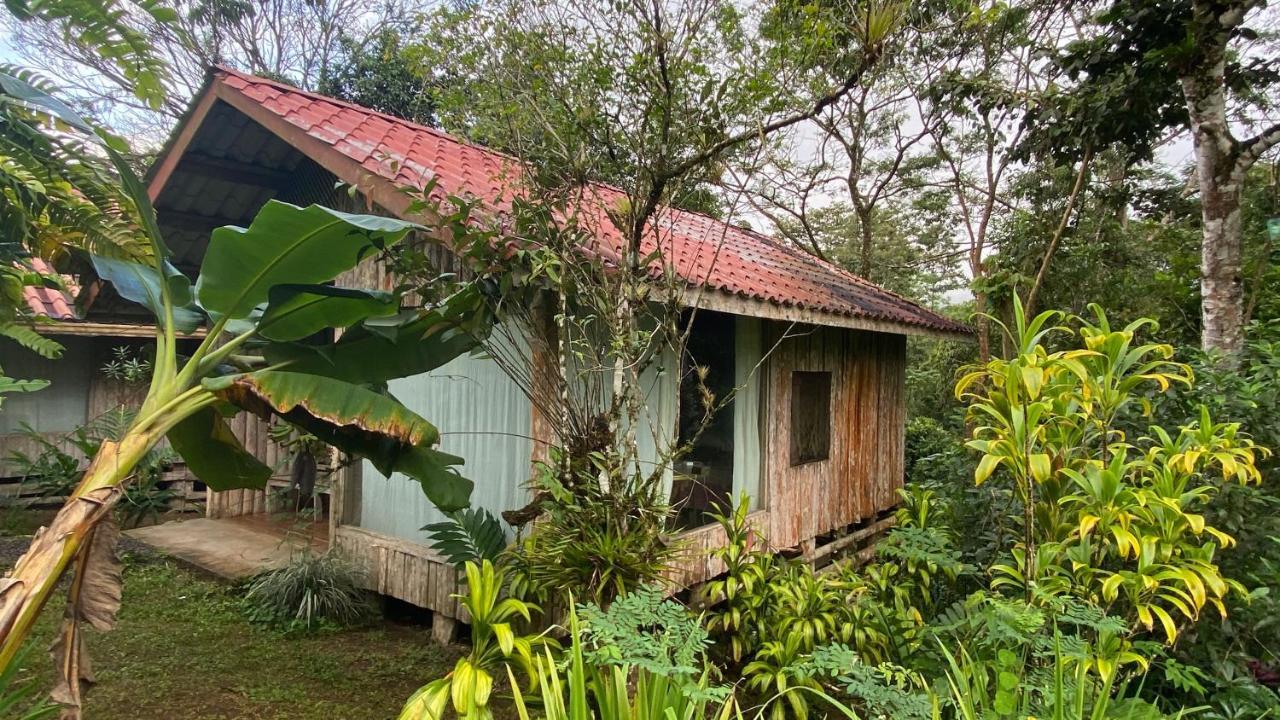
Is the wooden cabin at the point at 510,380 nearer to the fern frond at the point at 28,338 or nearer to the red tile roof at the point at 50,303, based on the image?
the fern frond at the point at 28,338

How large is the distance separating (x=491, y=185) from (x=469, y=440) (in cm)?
194

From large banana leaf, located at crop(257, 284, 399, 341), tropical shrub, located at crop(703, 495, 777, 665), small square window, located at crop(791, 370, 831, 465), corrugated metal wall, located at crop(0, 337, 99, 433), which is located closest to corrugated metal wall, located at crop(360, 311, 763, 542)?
tropical shrub, located at crop(703, 495, 777, 665)

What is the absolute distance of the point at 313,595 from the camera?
16.6 feet

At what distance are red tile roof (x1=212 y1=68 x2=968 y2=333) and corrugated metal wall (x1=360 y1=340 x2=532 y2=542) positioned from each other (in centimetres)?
124

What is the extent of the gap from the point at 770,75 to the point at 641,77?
31.7 inches

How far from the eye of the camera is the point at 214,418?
130 inches

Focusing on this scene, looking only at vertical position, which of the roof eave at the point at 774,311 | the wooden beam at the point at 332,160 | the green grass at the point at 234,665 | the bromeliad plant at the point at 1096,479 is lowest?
the green grass at the point at 234,665

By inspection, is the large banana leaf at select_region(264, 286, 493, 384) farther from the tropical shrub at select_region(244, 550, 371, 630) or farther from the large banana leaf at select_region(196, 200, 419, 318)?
the tropical shrub at select_region(244, 550, 371, 630)

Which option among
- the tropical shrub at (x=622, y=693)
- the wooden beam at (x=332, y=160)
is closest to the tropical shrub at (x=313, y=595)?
the wooden beam at (x=332, y=160)

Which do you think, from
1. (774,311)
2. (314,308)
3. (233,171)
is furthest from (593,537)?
(233,171)

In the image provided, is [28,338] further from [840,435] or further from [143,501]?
[840,435]

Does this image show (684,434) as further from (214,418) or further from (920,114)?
(920,114)

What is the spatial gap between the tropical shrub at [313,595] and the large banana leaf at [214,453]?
183 cm

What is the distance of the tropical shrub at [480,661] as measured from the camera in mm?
2943
